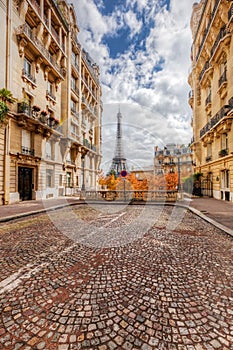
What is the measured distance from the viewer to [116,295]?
2.42 m

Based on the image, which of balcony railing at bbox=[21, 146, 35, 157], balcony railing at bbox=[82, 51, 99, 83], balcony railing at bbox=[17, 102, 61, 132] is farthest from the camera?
balcony railing at bbox=[82, 51, 99, 83]

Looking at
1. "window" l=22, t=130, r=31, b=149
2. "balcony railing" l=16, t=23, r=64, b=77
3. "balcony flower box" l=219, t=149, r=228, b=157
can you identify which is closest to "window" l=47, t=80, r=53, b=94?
"balcony railing" l=16, t=23, r=64, b=77

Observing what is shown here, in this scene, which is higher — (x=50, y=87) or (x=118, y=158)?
(x=50, y=87)

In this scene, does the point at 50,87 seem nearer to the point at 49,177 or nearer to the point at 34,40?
the point at 34,40

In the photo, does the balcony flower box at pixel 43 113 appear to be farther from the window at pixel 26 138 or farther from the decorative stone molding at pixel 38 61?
the decorative stone molding at pixel 38 61

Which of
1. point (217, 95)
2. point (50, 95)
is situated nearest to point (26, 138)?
point (50, 95)

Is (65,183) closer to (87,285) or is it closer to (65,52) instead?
(65,52)

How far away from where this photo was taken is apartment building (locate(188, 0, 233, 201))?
46.6 ft

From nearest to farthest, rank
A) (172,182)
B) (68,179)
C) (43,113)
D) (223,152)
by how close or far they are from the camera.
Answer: (223,152) < (43,113) < (68,179) < (172,182)

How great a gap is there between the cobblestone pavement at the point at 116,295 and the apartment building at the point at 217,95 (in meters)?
13.4

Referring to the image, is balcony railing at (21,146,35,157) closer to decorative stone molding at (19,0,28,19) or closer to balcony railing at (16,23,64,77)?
balcony railing at (16,23,64,77)

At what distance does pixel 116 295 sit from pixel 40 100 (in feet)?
61.2

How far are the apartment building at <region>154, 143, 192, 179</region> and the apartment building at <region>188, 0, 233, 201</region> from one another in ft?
94.2


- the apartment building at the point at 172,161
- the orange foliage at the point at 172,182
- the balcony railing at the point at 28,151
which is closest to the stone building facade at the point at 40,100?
the balcony railing at the point at 28,151
